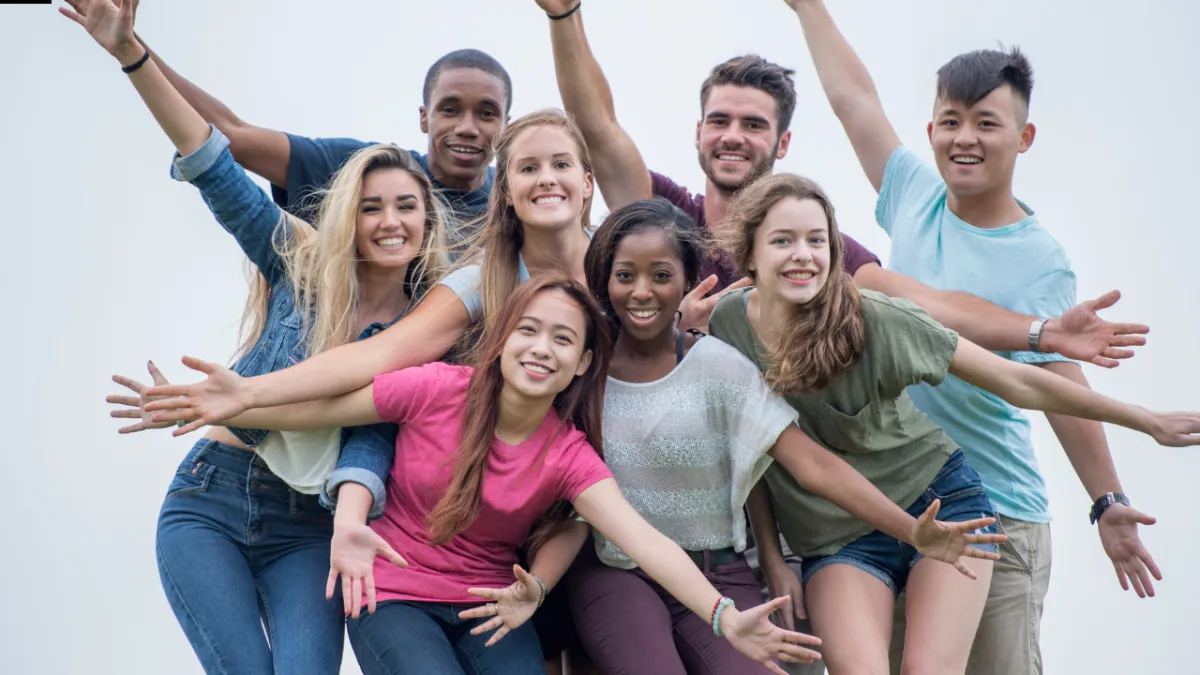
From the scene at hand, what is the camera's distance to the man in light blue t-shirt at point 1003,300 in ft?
14.1

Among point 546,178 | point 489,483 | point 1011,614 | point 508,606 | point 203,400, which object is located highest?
point 546,178

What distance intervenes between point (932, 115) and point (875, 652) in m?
2.12

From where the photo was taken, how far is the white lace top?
12.9ft

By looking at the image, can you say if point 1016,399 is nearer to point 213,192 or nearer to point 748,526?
point 748,526

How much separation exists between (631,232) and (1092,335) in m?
1.55

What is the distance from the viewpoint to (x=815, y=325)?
383 centimetres

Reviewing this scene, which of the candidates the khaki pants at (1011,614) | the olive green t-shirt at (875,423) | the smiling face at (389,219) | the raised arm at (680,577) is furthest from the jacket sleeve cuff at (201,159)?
the khaki pants at (1011,614)

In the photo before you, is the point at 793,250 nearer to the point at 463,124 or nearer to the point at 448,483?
the point at 448,483

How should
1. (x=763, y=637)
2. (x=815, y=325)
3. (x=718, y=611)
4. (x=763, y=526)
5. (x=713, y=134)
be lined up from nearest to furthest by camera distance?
(x=763, y=637) → (x=718, y=611) → (x=815, y=325) → (x=763, y=526) → (x=713, y=134)

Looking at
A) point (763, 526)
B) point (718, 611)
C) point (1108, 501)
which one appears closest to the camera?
point (718, 611)

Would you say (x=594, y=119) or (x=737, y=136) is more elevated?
(x=594, y=119)

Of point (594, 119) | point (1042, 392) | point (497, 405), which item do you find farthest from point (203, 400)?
point (1042, 392)

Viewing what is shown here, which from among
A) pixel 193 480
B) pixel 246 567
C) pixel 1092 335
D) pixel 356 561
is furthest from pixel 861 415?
pixel 193 480

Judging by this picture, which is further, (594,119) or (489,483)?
(594,119)
